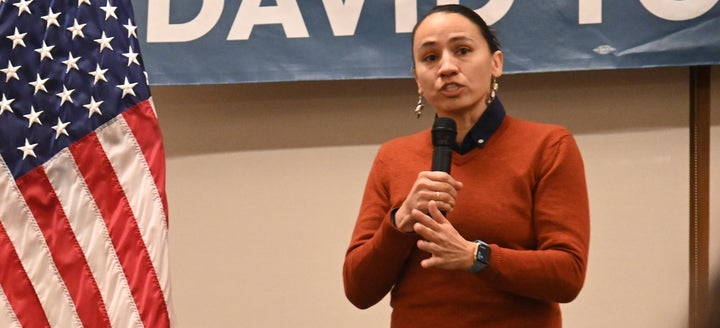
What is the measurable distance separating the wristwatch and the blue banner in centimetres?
124

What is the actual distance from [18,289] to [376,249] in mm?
809

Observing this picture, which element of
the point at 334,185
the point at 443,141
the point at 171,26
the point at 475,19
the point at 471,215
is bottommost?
the point at 471,215

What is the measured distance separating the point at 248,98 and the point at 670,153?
138 cm

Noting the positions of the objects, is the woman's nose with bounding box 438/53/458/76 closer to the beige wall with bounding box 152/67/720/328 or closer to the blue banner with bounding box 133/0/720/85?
the blue banner with bounding box 133/0/720/85

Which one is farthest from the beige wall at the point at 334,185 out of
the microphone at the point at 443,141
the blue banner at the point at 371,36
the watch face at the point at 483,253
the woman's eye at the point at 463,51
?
the watch face at the point at 483,253

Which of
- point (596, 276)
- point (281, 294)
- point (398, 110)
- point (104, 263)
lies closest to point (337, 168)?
point (398, 110)

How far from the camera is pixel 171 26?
2.78 meters

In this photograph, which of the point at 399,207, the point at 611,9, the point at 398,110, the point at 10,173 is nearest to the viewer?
the point at 399,207

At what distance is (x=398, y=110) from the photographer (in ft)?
9.52

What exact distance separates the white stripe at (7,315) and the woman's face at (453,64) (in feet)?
3.26

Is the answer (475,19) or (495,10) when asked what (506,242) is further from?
(495,10)

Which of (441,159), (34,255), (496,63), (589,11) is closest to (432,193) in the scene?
(441,159)

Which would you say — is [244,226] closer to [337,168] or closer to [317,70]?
[337,168]

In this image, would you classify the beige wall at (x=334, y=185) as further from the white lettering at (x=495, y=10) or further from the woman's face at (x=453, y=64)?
the woman's face at (x=453, y=64)
